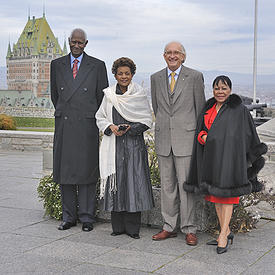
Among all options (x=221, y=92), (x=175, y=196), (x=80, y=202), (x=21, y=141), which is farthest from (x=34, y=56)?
(x=221, y=92)

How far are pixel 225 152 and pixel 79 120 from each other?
1709 millimetres

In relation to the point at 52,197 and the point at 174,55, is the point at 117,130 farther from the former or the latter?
the point at 52,197

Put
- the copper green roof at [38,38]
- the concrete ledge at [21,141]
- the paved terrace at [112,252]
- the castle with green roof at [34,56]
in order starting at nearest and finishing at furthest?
the paved terrace at [112,252], the concrete ledge at [21,141], the castle with green roof at [34,56], the copper green roof at [38,38]

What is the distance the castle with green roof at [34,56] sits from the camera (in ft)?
157

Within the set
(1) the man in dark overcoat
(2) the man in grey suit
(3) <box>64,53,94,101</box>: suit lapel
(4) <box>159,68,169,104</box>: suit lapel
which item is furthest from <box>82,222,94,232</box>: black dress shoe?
(4) <box>159,68,169,104</box>: suit lapel

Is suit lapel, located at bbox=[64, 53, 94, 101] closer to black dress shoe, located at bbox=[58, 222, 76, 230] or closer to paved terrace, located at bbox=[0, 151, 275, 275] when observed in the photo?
black dress shoe, located at bbox=[58, 222, 76, 230]

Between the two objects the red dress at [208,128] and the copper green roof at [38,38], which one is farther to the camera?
the copper green roof at [38,38]

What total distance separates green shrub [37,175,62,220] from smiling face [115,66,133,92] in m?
1.58

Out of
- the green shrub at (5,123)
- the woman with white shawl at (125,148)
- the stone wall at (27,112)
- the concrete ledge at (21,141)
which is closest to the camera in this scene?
the woman with white shawl at (125,148)

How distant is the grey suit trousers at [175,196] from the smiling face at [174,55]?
87 cm

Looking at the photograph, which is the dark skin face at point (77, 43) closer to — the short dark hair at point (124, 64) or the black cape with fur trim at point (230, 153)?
the short dark hair at point (124, 64)

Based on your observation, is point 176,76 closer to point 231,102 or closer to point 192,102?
point 192,102

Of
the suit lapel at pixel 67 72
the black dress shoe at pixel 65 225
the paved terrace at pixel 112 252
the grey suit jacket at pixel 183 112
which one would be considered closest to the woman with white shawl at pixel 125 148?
the grey suit jacket at pixel 183 112

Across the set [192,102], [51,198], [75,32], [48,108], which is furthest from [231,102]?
[48,108]
